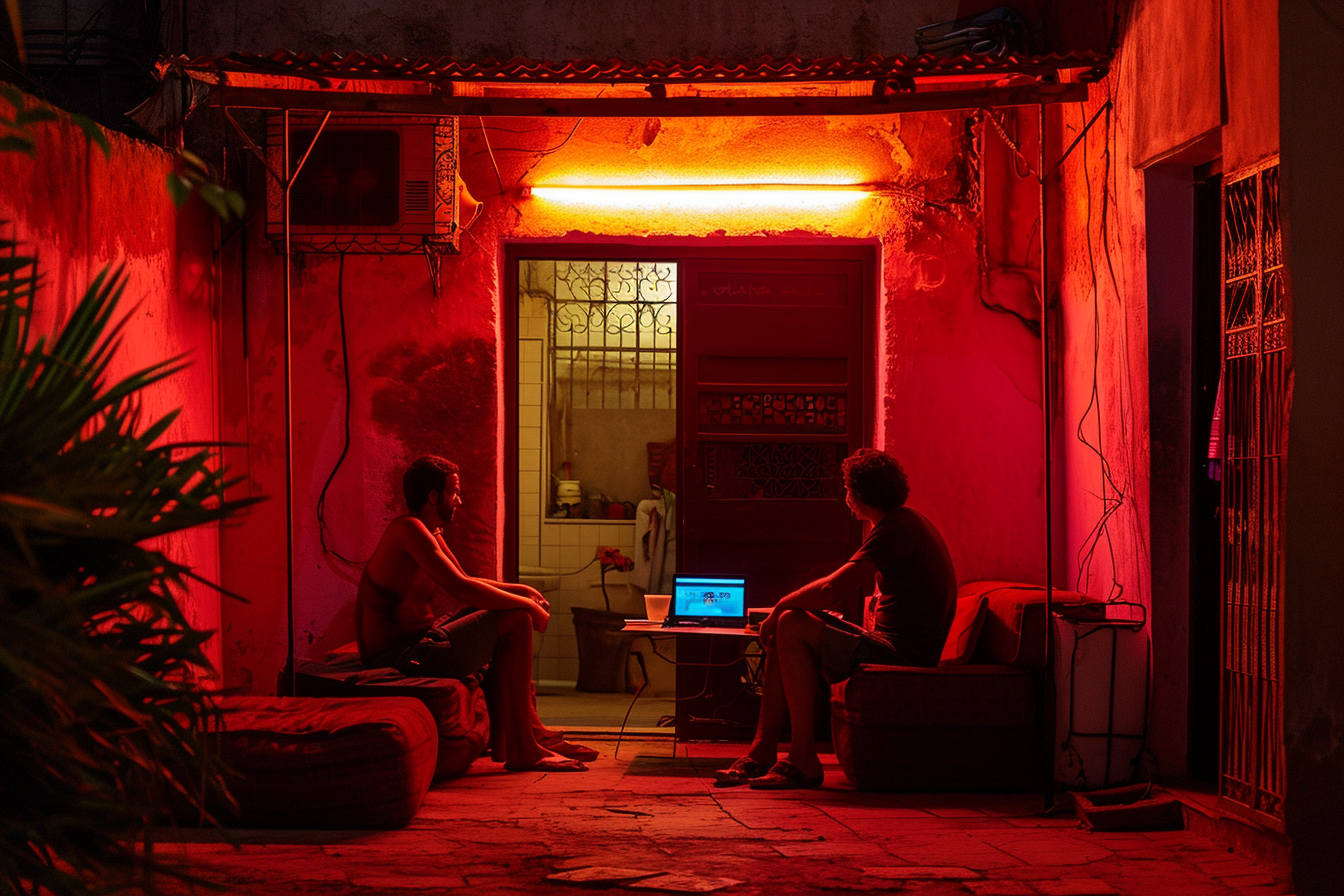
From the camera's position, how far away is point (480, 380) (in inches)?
263

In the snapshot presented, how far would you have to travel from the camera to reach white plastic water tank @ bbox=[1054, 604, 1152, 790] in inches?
203

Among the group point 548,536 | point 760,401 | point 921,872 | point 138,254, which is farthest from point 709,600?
point 548,536

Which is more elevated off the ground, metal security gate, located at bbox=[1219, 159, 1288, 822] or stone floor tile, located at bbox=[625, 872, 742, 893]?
metal security gate, located at bbox=[1219, 159, 1288, 822]

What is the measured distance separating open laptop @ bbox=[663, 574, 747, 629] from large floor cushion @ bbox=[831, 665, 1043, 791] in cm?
88

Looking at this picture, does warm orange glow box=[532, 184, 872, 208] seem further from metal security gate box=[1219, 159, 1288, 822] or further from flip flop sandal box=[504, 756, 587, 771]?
flip flop sandal box=[504, 756, 587, 771]

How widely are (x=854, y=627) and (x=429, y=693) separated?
1.90 meters

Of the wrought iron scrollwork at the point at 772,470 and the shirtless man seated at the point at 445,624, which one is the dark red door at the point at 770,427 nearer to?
the wrought iron scrollwork at the point at 772,470

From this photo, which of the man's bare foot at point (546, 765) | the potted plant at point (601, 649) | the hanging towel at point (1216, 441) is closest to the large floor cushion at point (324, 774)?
Answer: the man's bare foot at point (546, 765)

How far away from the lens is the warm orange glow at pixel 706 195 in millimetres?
6730

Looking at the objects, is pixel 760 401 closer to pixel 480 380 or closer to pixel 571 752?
pixel 480 380

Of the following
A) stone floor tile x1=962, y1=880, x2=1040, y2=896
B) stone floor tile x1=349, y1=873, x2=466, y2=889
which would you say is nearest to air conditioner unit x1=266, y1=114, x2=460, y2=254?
stone floor tile x1=349, y1=873, x2=466, y2=889

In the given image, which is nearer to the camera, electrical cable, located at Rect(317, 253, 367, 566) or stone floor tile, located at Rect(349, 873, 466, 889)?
stone floor tile, located at Rect(349, 873, 466, 889)

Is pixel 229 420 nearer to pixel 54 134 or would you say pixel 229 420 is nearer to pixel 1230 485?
pixel 54 134

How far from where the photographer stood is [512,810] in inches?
191
